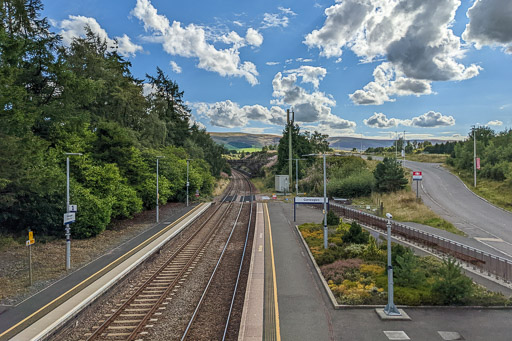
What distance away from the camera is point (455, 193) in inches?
1948

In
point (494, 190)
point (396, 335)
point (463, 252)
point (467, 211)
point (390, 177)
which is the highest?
point (390, 177)

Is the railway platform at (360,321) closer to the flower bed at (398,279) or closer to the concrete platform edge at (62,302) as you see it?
the flower bed at (398,279)

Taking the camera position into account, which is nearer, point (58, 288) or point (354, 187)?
point (58, 288)

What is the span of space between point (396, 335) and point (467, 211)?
34357 mm

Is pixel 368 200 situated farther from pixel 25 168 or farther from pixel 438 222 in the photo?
pixel 25 168

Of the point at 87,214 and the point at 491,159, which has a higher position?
the point at 491,159

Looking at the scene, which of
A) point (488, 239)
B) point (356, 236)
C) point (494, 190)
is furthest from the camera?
point (494, 190)

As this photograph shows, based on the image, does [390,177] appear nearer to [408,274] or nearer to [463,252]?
[463,252]

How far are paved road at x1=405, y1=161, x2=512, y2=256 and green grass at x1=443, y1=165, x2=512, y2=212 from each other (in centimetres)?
110

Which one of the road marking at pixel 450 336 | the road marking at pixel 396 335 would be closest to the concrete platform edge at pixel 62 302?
the road marking at pixel 396 335

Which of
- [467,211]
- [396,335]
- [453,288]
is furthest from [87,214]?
[467,211]

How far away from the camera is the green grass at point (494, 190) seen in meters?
42.1

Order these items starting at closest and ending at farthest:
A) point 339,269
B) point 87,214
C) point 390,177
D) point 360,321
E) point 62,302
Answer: point 360,321
point 62,302
point 339,269
point 87,214
point 390,177

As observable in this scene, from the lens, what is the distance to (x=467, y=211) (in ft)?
128
